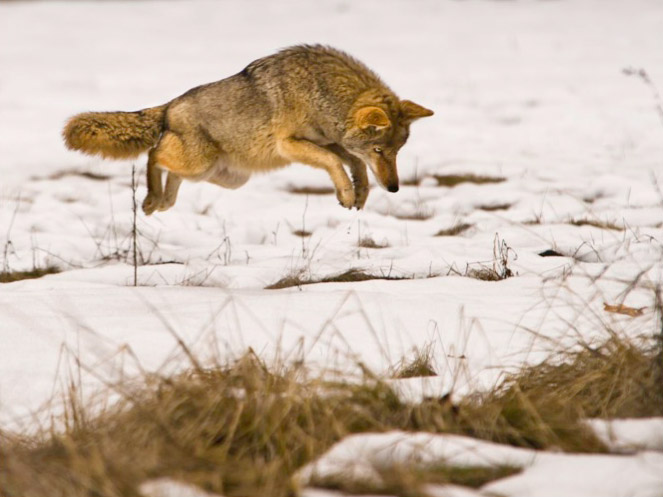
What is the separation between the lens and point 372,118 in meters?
6.75

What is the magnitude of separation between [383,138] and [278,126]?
2.75ft

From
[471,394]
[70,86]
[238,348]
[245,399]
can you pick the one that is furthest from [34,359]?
[70,86]

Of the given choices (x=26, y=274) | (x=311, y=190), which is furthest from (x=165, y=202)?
(x=311, y=190)

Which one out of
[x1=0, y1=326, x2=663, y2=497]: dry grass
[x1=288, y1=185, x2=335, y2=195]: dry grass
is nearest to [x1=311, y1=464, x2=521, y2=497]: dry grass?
[x1=0, y1=326, x2=663, y2=497]: dry grass

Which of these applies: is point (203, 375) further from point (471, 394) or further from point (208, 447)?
point (471, 394)

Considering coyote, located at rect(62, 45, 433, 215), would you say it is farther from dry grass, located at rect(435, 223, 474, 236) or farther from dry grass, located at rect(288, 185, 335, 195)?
dry grass, located at rect(288, 185, 335, 195)

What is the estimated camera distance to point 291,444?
3.28 m

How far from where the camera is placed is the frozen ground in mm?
4488

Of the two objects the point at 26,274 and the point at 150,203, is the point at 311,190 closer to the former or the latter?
the point at 150,203

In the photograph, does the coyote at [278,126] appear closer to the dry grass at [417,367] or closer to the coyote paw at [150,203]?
the coyote paw at [150,203]

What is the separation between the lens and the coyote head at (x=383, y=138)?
7.00m

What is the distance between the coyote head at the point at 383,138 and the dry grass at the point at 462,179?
3.06 metres

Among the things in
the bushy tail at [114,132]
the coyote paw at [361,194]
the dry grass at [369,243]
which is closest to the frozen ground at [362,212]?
the dry grass at [369,243]

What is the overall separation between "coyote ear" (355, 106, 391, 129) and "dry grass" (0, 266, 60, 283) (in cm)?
259
